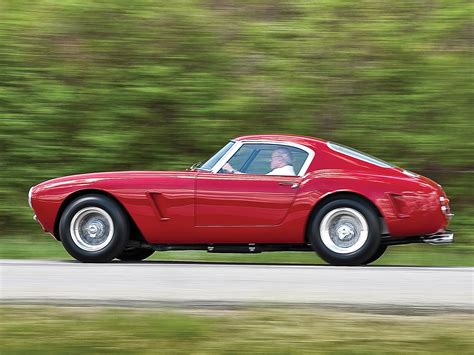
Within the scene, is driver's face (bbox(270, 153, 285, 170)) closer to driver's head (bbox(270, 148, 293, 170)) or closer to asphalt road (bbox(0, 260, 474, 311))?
driver's head (bbox(270, 148, 293, 170))

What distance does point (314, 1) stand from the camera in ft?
54.4

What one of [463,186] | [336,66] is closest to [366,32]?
[336,66]

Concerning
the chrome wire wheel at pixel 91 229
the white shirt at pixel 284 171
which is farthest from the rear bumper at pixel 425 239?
the chrome wire wheel at pixel 91 229

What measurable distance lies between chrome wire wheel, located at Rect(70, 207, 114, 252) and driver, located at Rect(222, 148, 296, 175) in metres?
1.37

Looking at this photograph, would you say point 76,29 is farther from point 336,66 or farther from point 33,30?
point 336,66

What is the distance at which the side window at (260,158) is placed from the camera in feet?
33.5

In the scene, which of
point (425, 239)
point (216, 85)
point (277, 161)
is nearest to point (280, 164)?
point (277, 161)

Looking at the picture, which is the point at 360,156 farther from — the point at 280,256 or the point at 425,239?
the point at 280,256

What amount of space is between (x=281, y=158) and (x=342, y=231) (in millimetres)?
1027

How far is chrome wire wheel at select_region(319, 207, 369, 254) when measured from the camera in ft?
32.4

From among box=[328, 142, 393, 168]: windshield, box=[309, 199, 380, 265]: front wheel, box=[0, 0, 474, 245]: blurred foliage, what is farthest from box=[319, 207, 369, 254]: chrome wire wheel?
box=[0, 0, 474, 245]: blurred foliage

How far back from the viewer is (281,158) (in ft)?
33.7

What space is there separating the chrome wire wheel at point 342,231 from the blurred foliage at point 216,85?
574 cm

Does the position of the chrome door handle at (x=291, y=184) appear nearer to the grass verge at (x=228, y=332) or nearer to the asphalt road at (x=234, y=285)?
the asphalt road at (x=234, y=285)
